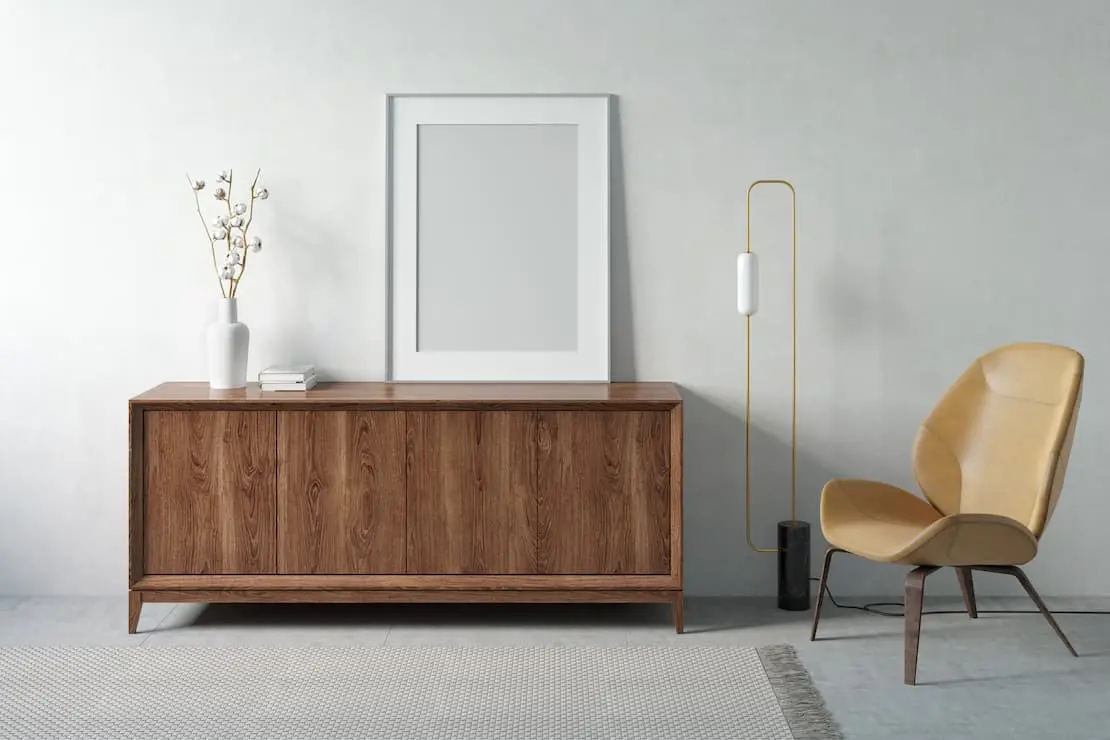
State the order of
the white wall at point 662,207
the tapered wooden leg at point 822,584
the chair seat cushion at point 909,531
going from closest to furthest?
the chair seat cushion at point 909,531, the tapered wooden leg at point 822,584, the white wall at point 662,207

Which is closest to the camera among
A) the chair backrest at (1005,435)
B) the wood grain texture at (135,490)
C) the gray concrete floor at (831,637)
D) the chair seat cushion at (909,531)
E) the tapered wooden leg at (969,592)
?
the gray concrete floor at (831,637)

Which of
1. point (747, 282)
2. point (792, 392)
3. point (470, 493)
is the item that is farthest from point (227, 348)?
point (792, 392)

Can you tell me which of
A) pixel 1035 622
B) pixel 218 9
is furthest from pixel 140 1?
pixel 1035 622

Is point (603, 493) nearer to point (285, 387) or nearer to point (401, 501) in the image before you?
point (401, 501)

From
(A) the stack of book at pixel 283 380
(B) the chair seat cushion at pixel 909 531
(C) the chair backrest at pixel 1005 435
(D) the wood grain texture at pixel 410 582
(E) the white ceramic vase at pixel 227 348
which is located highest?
(E) the white ceramic vase at pixel 227 348

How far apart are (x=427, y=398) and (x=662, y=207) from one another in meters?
1.07

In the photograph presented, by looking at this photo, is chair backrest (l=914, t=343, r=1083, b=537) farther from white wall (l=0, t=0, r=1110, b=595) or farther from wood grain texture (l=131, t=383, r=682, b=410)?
wood grain texture (l=131, t=383, r=682, b=410)

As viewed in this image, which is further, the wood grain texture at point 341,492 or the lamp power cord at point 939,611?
the lamp power cord at point 939,611

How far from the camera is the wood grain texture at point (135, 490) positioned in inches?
133

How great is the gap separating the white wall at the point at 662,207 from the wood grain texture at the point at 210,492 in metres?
0.47

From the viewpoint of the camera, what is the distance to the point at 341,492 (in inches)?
135

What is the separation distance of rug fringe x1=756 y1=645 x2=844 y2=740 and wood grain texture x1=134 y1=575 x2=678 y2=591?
384 millimetres

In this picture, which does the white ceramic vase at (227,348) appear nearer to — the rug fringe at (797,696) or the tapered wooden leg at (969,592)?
the rug fringe at (797,696)

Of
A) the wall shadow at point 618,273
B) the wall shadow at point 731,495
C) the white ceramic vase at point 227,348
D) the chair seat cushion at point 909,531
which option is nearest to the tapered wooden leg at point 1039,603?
the chair seat cushion at point 909,531
